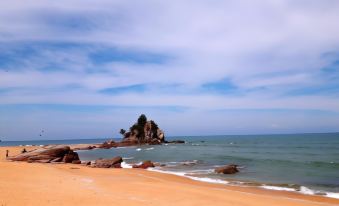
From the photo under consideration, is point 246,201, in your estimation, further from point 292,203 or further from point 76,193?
point 76,193

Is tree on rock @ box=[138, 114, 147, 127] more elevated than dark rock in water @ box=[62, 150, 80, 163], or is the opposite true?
tree on rock @ box=[138, 114, 147, 127]

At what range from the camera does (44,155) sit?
155ft

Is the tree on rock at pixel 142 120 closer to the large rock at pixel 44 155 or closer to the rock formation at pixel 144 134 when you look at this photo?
the rock formation at pixel 144 134

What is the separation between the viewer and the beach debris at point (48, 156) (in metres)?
46.2

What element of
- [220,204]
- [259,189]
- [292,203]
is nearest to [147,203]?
[220,204]

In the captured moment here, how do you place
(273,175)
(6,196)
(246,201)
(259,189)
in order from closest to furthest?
(6,196) → (246,201) → (259,189) → (273,175)

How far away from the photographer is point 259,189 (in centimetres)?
2614

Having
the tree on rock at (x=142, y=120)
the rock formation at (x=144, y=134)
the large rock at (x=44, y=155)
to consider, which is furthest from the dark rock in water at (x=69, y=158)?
the tree on rock at (x=142, y=120)

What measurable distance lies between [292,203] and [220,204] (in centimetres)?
505

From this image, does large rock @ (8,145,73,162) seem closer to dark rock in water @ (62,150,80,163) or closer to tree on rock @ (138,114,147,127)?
dark rock in water @ (62,150,80,163)

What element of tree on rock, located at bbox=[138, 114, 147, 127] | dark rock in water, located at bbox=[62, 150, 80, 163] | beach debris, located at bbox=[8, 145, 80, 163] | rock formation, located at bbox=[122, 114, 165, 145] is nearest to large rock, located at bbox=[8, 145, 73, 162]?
beach debris, located at bbox=[8, 145, 80, 163]

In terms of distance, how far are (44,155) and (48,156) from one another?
560mm

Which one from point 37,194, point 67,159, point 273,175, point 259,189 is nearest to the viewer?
point 37,194

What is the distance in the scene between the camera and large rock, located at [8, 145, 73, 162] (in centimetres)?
4619
